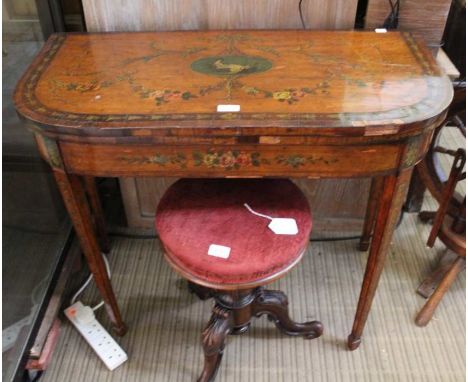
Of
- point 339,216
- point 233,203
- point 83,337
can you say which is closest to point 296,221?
point 233,203

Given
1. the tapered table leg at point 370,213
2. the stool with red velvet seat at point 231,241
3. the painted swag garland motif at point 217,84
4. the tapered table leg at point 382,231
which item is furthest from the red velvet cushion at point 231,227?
the tapered table leg at point 370,213

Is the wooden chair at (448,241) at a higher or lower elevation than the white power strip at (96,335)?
higher

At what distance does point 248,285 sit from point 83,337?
0.62 m

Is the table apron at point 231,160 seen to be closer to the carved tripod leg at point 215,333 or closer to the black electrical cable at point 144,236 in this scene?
the carved tripod leg at point 215,333

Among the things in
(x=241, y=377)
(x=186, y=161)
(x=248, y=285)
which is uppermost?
(x=186, y=161)

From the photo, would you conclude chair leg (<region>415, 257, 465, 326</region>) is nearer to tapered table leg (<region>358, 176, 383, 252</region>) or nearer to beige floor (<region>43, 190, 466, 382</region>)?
beige floor (<region>43, 190, 466, 382</region>)

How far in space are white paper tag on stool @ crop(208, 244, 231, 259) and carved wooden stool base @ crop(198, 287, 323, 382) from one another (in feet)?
0.61

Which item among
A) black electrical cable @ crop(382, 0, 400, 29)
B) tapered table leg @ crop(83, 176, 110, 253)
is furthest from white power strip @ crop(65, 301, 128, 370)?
black electrical cable @ crop(382, 0, 400, 29)

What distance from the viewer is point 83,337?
4.31ft

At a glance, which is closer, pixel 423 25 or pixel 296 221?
pixel 296 221

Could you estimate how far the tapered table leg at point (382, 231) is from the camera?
923 millimetres

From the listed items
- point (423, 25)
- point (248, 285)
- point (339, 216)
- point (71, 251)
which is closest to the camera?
point (248, 285)

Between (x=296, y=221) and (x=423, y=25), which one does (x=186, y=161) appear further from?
(x=423, y=25)

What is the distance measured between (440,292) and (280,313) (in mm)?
482
